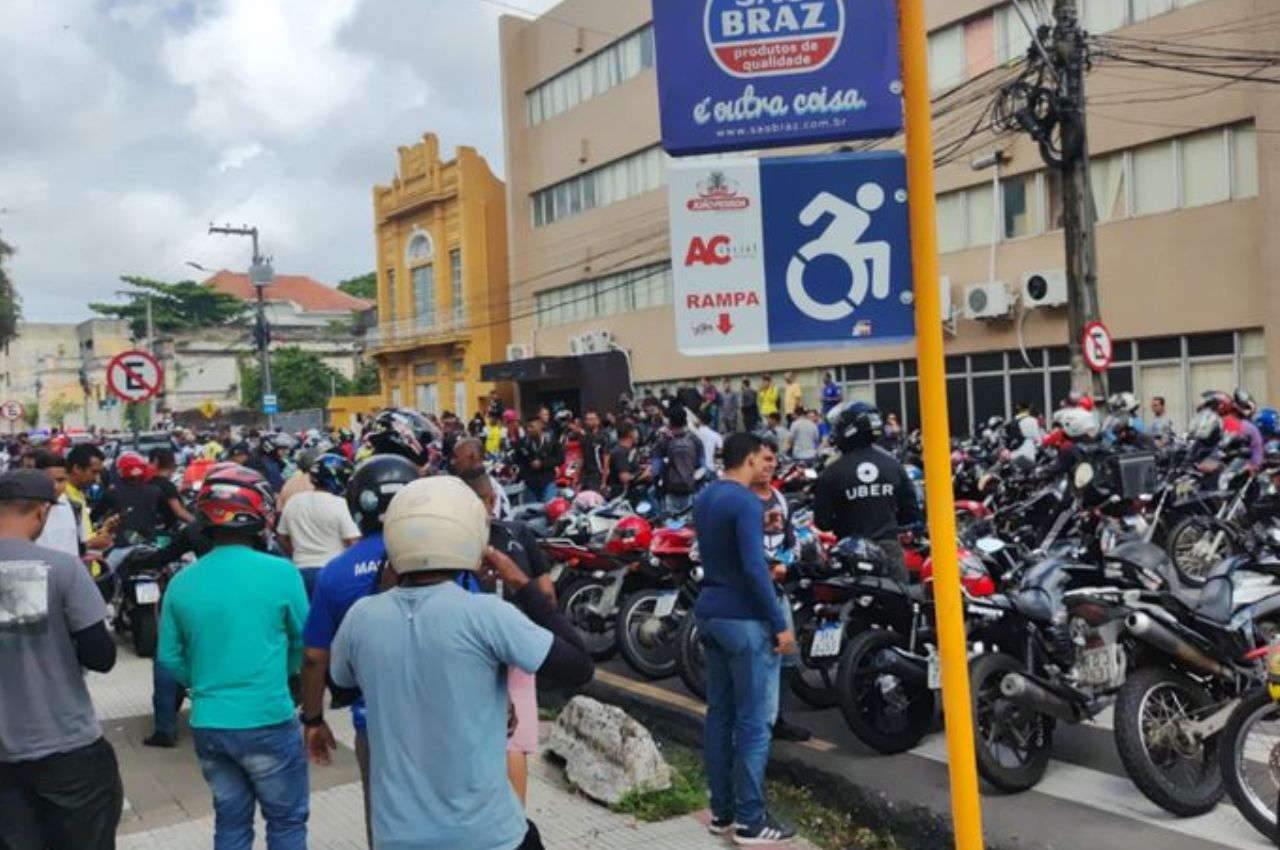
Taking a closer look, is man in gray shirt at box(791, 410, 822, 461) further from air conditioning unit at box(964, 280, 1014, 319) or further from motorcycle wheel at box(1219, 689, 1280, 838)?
motorcycle wheel at box(1219, 689, 1280, 838)

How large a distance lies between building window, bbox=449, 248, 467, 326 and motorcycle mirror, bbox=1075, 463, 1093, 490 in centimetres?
3525

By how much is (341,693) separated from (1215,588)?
4.12m

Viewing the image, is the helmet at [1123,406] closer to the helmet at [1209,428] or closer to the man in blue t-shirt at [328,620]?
the helmet at [1209,428]

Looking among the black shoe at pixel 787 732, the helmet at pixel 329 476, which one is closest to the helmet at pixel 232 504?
the helmet at pixel 329 476

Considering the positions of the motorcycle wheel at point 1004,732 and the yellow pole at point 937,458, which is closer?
the yellow pole at point 937,458

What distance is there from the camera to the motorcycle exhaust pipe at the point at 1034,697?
16.9 ft

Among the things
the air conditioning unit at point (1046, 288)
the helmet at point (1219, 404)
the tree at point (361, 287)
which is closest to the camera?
the helmet at point (1219, 404)

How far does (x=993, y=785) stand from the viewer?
5285mm

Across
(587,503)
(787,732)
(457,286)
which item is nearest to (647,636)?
(787,732)

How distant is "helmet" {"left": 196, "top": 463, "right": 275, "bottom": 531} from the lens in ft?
12.8

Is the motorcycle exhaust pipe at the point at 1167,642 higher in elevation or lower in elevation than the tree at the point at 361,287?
lower

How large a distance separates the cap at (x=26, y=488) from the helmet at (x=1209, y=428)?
1059cm

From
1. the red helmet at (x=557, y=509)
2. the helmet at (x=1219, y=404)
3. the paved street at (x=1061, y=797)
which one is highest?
the helmet at (x=1219, y=404)

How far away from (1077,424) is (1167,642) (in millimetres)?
5555
